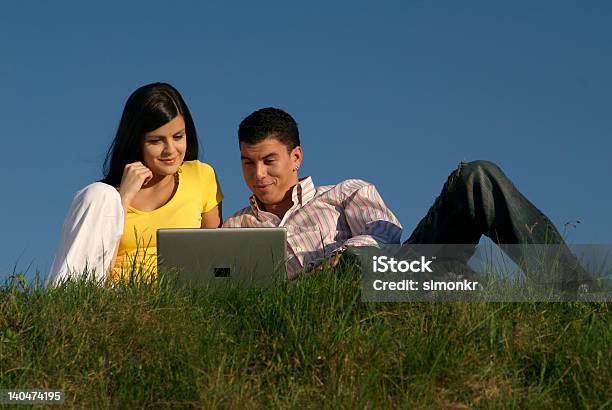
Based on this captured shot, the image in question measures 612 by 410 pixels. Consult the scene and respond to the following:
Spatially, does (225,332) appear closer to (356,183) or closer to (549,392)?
(549,392)

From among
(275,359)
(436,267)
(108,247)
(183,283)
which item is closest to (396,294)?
(436,267)

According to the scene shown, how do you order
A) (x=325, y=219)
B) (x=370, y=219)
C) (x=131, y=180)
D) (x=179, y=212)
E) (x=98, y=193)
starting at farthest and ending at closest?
(x=179, y=212) < (x=131, y=180) < (x=325, y=219) < (x=370, y=219) < (x=98, y=193)

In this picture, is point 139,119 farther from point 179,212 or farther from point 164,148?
point 179,212

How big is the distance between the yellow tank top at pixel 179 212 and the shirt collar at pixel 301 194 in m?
0.61

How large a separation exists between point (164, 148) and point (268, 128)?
40.0 inches

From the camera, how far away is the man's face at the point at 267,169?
28.1 feet

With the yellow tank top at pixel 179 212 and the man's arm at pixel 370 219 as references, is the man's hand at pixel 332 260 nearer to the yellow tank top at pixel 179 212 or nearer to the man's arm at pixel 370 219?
the man's arm at pixel 370 219

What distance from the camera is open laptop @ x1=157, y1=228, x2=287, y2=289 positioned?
732cm

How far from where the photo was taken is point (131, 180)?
870cm

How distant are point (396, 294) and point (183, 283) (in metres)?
1.71

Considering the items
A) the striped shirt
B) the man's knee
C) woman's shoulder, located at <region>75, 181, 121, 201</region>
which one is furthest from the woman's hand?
the man's knee

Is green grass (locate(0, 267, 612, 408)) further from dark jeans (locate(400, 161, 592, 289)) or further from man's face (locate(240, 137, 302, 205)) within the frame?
man's face (locate(240, 137, 302, 205))

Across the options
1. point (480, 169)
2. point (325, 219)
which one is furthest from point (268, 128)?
point (480, 169)

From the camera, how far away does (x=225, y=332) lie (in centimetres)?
636
